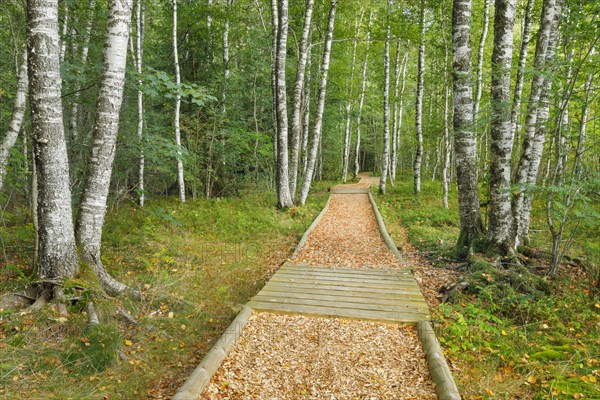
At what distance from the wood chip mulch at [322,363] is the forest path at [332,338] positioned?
0.01 m

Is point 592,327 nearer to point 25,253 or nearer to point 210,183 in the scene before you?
point 25,253

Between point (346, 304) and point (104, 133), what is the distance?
4.43 meters

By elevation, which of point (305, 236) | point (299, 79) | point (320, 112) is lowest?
point (305, 236)

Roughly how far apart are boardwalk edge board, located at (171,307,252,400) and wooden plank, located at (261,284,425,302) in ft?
3.74

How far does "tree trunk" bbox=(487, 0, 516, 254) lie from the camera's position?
20.4 ft

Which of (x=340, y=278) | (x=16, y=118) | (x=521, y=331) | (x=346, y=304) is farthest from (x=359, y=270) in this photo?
(x=16, y=118)

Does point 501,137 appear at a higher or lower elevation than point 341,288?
higher

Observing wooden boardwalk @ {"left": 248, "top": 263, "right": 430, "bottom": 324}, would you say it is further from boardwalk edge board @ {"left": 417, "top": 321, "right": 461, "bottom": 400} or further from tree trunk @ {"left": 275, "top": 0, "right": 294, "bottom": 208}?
tree trunk @ {"left": 275, "top": 0, "right": 294, "bottom": 208}

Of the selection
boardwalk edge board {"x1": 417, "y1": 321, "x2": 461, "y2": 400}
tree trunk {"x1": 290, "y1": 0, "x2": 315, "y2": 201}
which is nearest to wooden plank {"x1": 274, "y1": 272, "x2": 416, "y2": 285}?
boardwalk edge board {"x1": 417, "y1": 321, "x2": 461, "y2": 400}

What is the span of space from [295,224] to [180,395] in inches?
304

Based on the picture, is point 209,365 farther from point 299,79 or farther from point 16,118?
point 299,79

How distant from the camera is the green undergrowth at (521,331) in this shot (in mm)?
3340

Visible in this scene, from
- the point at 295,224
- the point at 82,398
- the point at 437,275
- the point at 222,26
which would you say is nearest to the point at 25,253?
the point at 82,398

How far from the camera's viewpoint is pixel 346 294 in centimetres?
539
